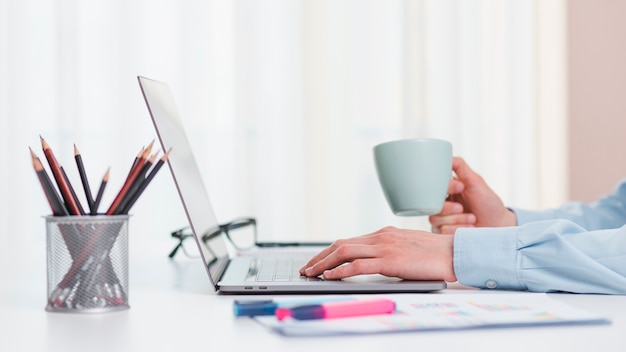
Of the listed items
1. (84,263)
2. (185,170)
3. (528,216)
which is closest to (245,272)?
(185,170)

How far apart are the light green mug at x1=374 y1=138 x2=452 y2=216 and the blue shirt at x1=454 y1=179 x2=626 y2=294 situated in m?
0.21

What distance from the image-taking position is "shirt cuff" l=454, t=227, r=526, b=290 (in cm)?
86

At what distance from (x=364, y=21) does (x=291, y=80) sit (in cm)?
38

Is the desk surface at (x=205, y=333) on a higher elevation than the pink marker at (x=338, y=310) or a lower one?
lower

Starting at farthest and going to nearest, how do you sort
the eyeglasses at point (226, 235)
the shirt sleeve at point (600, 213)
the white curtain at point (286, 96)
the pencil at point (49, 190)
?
the white curtain at point (286, 96) → the shirt sleeve at point (600, 213) → the eyeglasses at point (226, 235) → the pencil at point (49, 190)

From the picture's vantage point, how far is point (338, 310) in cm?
60

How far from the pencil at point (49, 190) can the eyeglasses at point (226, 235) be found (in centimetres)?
32

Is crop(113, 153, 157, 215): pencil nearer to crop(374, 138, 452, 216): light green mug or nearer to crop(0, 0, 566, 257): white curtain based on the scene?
crop(374, 138, 452, 216): light green mug

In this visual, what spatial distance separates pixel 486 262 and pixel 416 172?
0.24 m

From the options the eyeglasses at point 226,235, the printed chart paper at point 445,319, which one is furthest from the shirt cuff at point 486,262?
the eyeglasses at point 226,235

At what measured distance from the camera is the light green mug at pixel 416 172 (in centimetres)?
107

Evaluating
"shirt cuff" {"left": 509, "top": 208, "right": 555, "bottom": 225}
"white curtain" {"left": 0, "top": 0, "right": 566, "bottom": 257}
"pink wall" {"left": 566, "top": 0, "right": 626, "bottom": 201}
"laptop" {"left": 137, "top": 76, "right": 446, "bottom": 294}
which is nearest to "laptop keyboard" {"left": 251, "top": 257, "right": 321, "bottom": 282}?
"laptop" {"left": 137, "top": 76, "right": 446, "bottom": 294}

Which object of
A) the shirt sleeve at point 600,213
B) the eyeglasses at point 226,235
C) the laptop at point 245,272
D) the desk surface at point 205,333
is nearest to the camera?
the desk surface at point 205,333

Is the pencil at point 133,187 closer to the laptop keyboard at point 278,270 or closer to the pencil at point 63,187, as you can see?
the pencil at point 63,187
